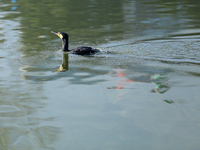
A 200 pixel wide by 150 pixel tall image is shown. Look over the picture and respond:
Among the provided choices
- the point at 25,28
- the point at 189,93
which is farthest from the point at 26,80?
the point at 25,28

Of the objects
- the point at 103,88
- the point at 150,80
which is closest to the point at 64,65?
the point at 103,88

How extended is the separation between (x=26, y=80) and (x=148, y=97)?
2.51 meters

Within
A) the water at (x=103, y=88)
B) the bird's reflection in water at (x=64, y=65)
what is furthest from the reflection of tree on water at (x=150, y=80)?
the bird's reflection in water at (x=64, y=65)

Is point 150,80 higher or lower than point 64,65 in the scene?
higher

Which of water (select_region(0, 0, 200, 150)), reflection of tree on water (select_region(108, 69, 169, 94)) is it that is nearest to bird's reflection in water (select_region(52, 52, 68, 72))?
water (select_region(0, 0, 200, 150))

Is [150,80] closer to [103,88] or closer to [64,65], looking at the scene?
[103,88]

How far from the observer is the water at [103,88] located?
457cm

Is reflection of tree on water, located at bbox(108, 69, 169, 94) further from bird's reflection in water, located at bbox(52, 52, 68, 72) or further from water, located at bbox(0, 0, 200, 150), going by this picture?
bird's reflection in water, located at bbox(52, 52, 68, 72)

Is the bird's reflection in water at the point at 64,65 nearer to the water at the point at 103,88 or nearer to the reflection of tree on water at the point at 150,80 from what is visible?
the water at the point at 103,88

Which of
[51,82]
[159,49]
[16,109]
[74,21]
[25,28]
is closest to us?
[16,109]

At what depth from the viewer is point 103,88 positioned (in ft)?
20.6

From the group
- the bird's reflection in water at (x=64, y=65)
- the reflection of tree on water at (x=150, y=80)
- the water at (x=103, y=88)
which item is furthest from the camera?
the bird's reflection in water at (x=64, y=65)

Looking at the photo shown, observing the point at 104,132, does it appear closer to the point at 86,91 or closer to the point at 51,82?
the point at 86,91

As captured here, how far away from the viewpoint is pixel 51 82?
6.75 metres
